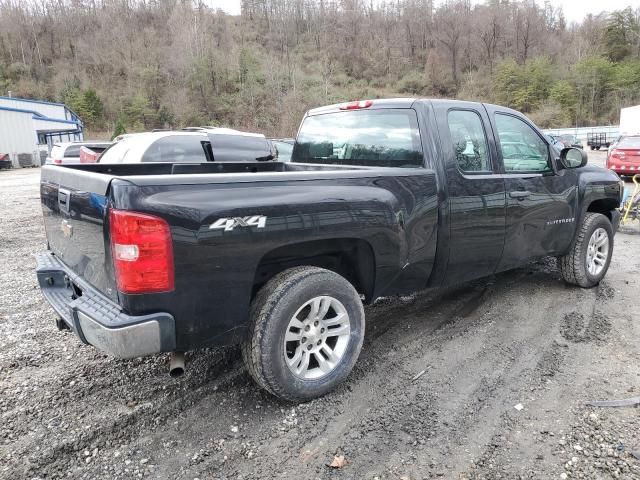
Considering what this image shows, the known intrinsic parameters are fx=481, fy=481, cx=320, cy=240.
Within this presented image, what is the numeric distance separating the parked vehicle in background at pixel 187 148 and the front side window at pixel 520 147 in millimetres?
4613

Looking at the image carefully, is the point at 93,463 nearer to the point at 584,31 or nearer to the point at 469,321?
the point at 469,321

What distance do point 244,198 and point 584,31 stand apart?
3908 inches

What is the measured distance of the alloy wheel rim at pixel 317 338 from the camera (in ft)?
9.67

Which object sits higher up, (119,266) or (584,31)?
(584,31)

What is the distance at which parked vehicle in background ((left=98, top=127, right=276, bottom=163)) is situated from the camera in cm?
788

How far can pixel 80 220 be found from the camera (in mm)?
2736

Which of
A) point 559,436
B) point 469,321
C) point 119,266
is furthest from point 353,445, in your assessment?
point 469,321

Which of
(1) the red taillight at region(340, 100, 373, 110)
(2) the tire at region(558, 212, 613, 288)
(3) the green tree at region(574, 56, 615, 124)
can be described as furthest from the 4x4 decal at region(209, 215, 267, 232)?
(3) the green tree at region(574, 56, 615, 124)

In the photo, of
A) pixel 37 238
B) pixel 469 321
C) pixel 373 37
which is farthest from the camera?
pixel 373 37

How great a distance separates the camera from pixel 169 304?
95.6 inches

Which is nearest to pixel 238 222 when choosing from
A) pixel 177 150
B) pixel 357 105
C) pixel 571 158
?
pixel 357 105

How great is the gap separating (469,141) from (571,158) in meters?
1.45

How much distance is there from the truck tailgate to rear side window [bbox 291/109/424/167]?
2177 mm

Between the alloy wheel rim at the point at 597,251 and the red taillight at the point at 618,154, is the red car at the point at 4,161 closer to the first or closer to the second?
the red taillight at the point at 618,154
